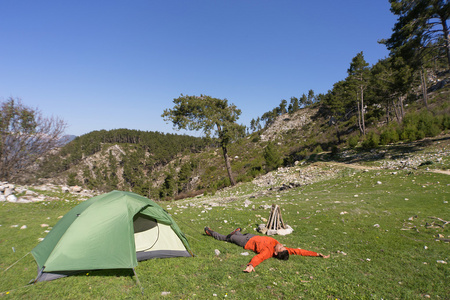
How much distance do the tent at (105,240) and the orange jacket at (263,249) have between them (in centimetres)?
219

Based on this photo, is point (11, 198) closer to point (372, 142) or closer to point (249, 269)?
point (249, 269)

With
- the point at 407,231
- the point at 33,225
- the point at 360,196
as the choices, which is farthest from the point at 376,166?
the point at 33,225

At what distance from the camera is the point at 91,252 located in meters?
5.87

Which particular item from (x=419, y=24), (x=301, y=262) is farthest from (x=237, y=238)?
(x=419, y=24)

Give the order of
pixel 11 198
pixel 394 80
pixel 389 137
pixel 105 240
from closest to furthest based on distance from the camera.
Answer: pixel 105 240
pixel 11 198
pixel 389 137
pixel 394 80

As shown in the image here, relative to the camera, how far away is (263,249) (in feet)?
23.4

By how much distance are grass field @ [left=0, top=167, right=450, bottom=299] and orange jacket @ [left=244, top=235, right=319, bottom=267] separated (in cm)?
24

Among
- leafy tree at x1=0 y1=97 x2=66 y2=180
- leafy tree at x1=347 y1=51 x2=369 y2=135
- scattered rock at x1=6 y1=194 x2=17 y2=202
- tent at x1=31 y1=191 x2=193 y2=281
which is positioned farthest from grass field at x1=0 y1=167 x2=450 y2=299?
leafy tree at x1=347 y1=51 x2=369 y2=135

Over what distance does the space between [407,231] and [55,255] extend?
40.2 feet

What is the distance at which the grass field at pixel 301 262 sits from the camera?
16.2 feet

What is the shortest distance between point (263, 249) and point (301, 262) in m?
1.22

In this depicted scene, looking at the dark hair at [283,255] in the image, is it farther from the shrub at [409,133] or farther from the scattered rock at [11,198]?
the shrub at [409,133]

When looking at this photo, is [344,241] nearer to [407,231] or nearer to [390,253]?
[390,253]

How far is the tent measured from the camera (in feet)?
18.7
